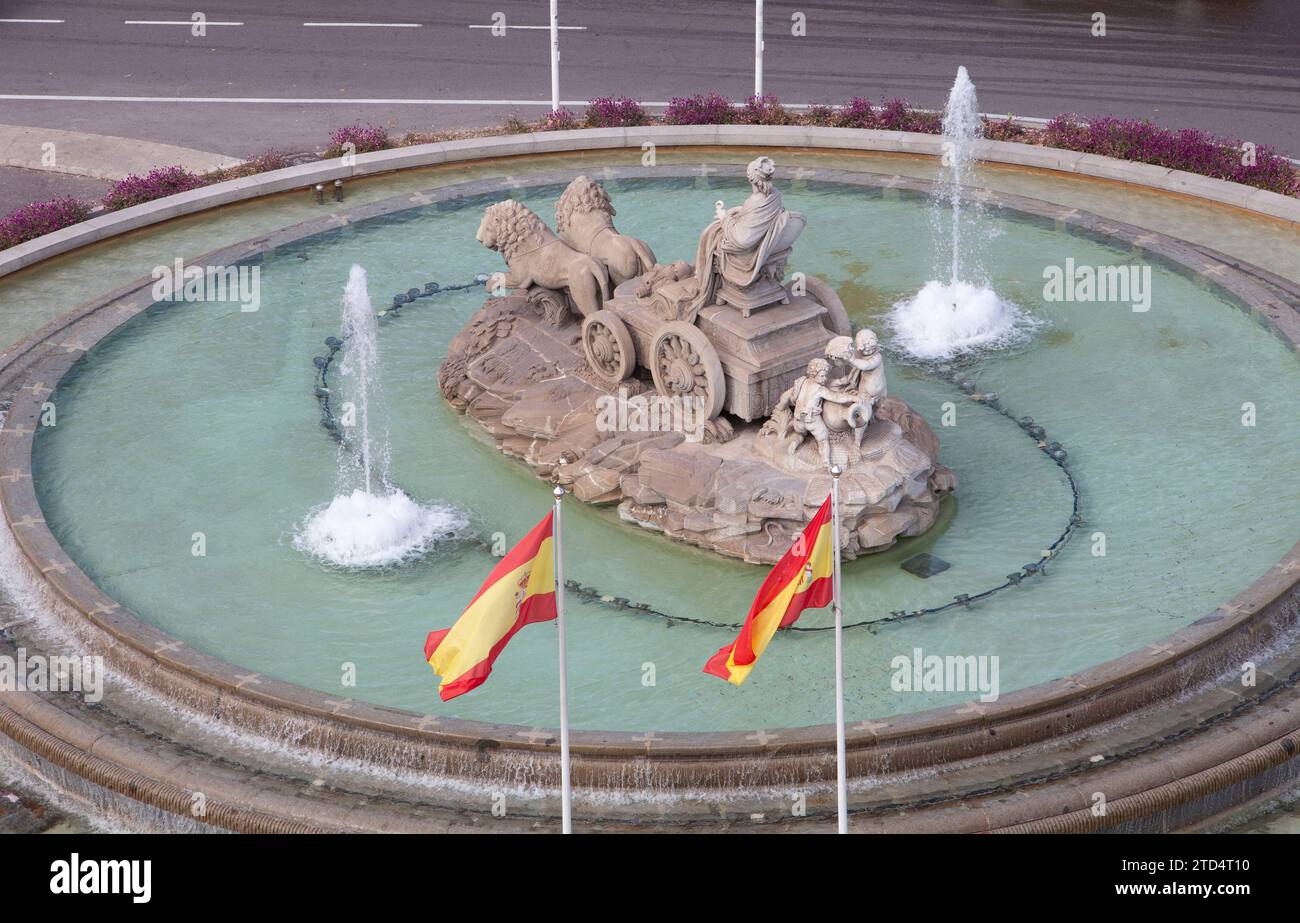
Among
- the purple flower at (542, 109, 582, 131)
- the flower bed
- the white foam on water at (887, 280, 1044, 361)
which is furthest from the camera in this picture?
the purple flower at (542, 109, 582, 131)

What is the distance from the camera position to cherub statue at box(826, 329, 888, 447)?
972 inches

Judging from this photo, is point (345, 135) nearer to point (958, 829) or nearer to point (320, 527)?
point (320, 527)

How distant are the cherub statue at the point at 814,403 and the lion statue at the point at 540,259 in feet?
13.1

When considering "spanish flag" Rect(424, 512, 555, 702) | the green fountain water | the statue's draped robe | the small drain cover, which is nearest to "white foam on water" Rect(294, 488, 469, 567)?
the green fountain water

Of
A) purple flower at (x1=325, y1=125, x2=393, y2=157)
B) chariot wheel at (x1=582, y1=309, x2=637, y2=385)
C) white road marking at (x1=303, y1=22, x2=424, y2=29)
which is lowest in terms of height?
chariot wheel at (x1=582, y1=309, x2=637, y2=385)

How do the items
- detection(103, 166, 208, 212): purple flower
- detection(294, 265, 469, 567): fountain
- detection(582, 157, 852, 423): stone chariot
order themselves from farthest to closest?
detection(103, 166, 208, 212): purple flower → detection(294, 265, 469, 567): fountain → detection(582, 157, 852, 423): stone chariot

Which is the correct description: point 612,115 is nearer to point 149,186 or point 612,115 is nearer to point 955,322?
point 149,186

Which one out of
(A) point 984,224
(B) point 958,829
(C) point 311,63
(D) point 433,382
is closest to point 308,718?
(B) point 958,829

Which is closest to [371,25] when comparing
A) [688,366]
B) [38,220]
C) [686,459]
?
[38,220]

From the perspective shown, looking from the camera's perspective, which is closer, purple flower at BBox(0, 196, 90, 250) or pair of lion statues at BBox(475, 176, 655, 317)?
pair of lion statues at BBox(475, 176, 655, 317)

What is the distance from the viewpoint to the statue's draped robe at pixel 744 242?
25.1 m

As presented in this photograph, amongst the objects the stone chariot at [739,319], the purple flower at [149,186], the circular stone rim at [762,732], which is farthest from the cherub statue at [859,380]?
the purple flower at [149,186]

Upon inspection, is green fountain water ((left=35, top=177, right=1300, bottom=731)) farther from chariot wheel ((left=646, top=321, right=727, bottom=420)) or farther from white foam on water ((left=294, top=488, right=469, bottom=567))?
chariot wheel ((left=646, top=321, right=727, bottom=420))

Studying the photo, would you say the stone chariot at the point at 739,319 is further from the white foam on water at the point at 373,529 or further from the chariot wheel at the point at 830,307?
the white foam on water at the point at 373,529
